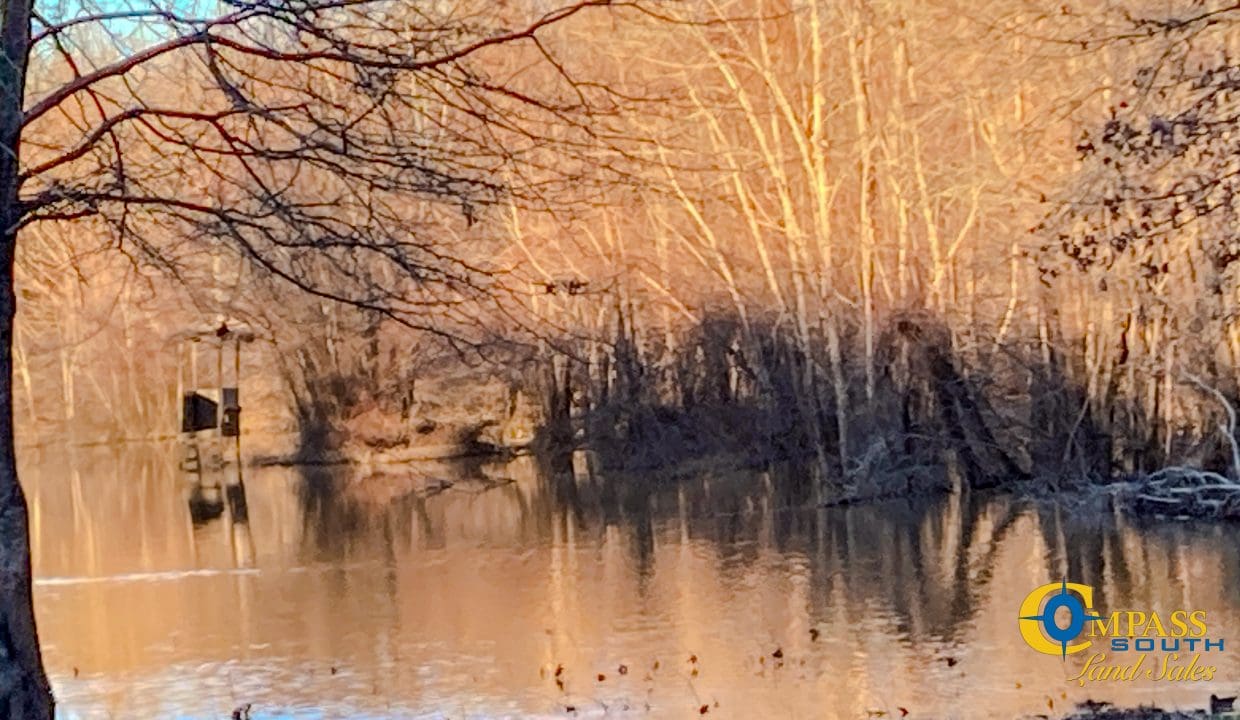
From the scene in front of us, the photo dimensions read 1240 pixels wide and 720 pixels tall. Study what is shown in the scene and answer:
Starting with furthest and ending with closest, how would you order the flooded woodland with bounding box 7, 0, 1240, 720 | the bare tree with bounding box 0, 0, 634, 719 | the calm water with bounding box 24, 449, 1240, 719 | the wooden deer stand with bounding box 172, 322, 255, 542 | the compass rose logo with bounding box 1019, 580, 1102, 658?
the wooden deer stand with bounding box 172, 322, 255, 542 → the compass rose logo with bounding box 1019, 580, 1102, 658 → the calm water with bounding box 24, 449, 1240, 719 → the flooded woodland with bounding box 7, 0, 1240, 720 → the bare tree with bounding box 0, 0, 634, 719

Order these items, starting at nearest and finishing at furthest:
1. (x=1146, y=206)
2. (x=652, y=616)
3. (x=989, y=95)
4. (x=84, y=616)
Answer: (x=1146, y=206)
(x=652, y=616)
(x=84, y=616)
(x=989, y=95)

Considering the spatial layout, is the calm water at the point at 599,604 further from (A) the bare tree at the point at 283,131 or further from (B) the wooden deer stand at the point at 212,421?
(B) the wooden deer stand at the point at 212,421

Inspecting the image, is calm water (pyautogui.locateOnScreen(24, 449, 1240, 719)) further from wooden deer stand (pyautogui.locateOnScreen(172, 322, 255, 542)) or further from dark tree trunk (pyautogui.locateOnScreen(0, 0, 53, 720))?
wooden deer stand (pyautogui.locateOnScreen(172, 322, 255, 542))

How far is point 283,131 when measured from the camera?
22.4 feet

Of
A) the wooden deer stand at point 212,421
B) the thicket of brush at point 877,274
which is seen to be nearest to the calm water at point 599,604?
the thicket of brush at point 877,274

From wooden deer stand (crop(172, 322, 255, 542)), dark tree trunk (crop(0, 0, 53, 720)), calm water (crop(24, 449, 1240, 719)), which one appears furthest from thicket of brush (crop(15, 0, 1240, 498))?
dark tree trunk (crop(0, 0, 53, 720))

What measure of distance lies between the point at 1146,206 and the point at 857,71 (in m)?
15.2

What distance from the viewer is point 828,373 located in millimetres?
25078

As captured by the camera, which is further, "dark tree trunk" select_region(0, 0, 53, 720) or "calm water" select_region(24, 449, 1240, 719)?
"calm water" select_region(24, 449, 1240, 719)

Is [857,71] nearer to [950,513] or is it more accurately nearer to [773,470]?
[950,513]

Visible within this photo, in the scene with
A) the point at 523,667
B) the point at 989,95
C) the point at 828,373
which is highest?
the point at 989,95

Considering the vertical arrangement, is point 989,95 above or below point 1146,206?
above

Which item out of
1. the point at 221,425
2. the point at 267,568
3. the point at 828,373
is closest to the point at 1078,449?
the point at 828,373

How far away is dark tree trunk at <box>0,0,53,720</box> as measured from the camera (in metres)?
6.32
